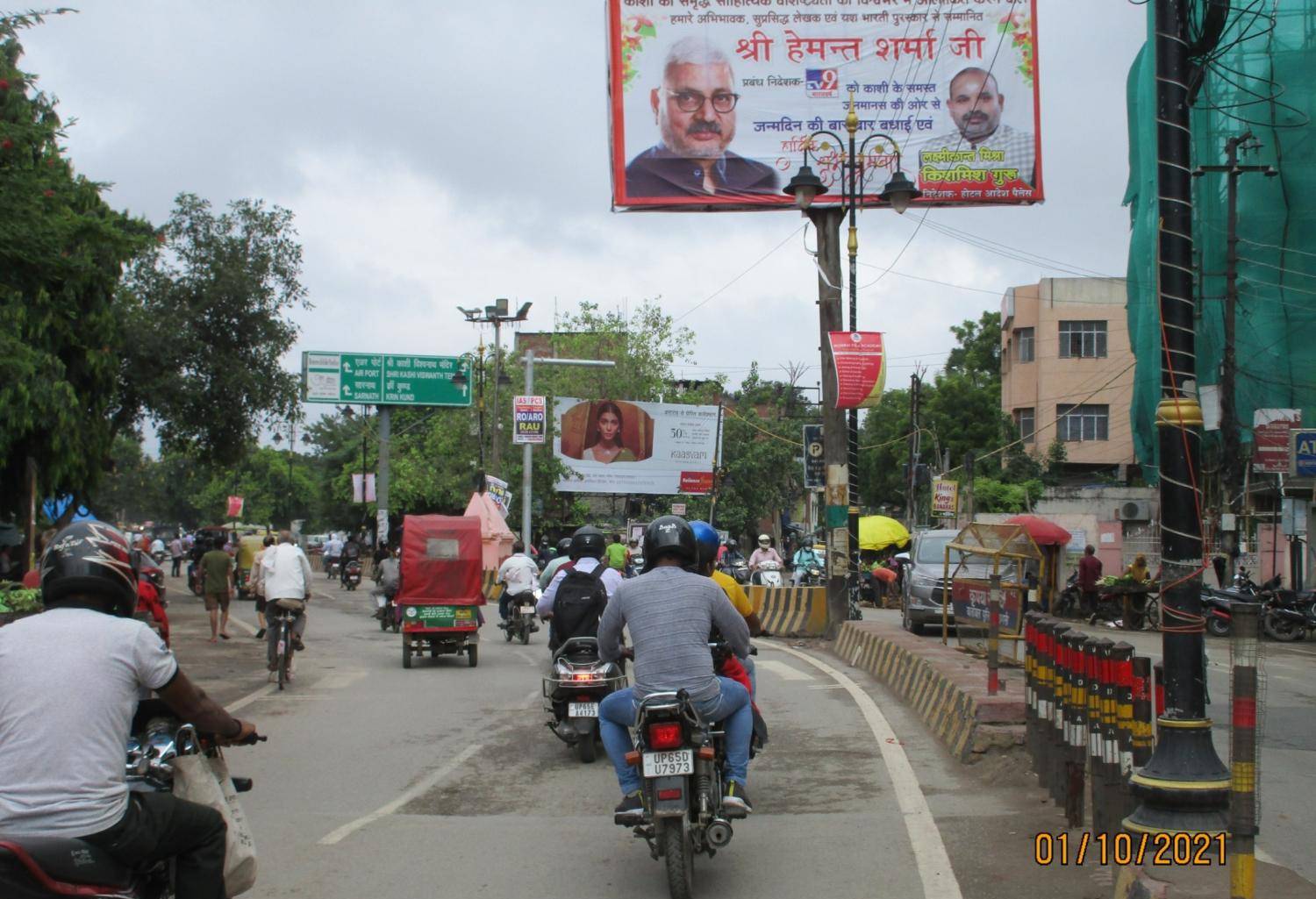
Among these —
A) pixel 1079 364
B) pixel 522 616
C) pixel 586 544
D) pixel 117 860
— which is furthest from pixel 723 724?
pixel 1079 364

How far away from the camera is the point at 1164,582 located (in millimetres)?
6078

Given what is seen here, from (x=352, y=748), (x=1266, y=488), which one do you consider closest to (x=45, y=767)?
(x=352, y=748)

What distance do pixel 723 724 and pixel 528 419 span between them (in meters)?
27.7

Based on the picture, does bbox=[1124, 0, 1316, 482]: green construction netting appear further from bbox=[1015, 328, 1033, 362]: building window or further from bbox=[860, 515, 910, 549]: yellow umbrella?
bbox=[1015, 328, 1033, 362]: building window

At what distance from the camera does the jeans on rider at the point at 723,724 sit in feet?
21.4

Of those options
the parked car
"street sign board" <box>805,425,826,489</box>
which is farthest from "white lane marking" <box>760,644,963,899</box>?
"street sign board" <box>805,425,826,489</box>

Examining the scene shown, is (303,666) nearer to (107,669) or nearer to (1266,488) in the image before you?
(107,669)

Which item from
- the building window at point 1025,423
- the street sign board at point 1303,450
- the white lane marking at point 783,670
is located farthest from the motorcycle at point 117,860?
the building window at point 1025,423

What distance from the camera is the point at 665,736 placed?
598cm

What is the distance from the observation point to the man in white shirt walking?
50.1 ft

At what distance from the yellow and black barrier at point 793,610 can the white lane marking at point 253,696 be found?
31.7 ft

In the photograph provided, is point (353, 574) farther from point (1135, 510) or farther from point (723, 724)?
point (723, 724)

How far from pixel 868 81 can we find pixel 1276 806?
16.9 metres

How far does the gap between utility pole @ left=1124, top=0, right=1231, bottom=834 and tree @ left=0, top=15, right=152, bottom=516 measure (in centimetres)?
932
